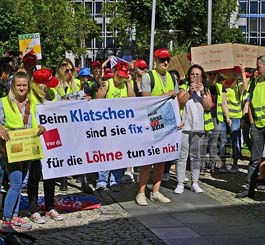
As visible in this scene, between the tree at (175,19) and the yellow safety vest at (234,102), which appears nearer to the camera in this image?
the yellow safety vest at (234,102)

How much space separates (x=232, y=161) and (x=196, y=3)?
18.1 m

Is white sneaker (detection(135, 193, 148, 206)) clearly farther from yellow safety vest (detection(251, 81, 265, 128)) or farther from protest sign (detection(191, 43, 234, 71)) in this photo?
protest sign (detection(191, 43, 234, 71))

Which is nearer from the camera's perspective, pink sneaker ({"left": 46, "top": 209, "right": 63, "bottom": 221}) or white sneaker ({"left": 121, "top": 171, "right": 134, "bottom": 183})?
pink sneaker ({"left": 46, "top": 209, "right": 63, "bottom": 221})

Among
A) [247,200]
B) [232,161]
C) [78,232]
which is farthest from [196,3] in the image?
[78,232]

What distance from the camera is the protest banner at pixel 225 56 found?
11164 millimetres

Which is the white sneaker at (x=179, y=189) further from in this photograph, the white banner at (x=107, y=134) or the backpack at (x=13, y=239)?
the backpack at (x=13, y=239)

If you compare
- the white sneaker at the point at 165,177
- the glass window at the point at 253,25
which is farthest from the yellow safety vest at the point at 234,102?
the glass window at the point at 253,25

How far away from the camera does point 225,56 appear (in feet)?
36.7

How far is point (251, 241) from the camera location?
676 cm

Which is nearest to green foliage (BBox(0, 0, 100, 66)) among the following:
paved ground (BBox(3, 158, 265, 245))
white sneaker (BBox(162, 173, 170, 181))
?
white sneaker (BBox(162, 173, 170, 181))

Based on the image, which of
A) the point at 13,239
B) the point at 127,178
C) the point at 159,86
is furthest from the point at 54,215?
the point at 127,178

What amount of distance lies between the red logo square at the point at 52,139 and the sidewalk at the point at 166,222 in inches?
36.3

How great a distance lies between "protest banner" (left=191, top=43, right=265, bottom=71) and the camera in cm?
1116

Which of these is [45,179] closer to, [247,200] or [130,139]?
[130,139]
